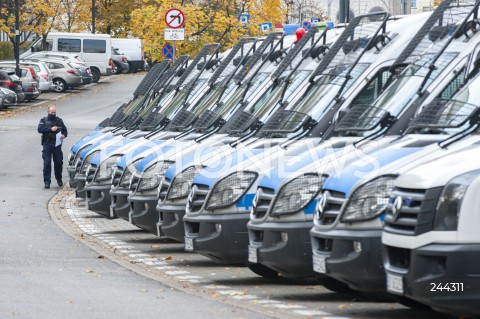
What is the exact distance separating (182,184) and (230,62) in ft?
17.6

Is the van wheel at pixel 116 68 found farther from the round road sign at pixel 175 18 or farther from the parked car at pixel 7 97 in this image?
the round road sign at pixel 175 18

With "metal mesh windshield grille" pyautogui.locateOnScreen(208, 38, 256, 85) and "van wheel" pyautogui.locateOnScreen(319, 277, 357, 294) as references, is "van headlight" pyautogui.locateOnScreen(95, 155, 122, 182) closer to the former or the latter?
"metal mesh windshield grille" pyautogui.locateOnScreen(208, 38, 256, 85)

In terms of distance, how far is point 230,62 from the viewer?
19234mm

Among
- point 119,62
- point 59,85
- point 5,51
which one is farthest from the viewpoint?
point 5,51

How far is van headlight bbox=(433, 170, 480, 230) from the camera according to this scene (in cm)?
843

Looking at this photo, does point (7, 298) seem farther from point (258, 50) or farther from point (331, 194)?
point (258, 50)

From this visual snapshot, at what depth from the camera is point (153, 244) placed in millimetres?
17312

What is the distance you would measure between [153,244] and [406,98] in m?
6.03

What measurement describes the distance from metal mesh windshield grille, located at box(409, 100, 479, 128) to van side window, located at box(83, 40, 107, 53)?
5944 cm

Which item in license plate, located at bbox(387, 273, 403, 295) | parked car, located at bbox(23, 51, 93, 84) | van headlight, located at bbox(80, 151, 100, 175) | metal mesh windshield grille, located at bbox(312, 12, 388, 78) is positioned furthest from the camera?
parked car, located at bbox(23, 51, 93, 84)

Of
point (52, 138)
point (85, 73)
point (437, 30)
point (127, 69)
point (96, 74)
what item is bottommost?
point (127, 69)

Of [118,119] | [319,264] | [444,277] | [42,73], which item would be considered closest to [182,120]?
[118,119]

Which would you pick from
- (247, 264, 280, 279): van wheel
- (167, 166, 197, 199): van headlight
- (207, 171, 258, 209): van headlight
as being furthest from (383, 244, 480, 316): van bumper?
(167, 166, 197, 199): van headlight

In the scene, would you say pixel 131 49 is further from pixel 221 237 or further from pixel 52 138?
pixel 221 237
